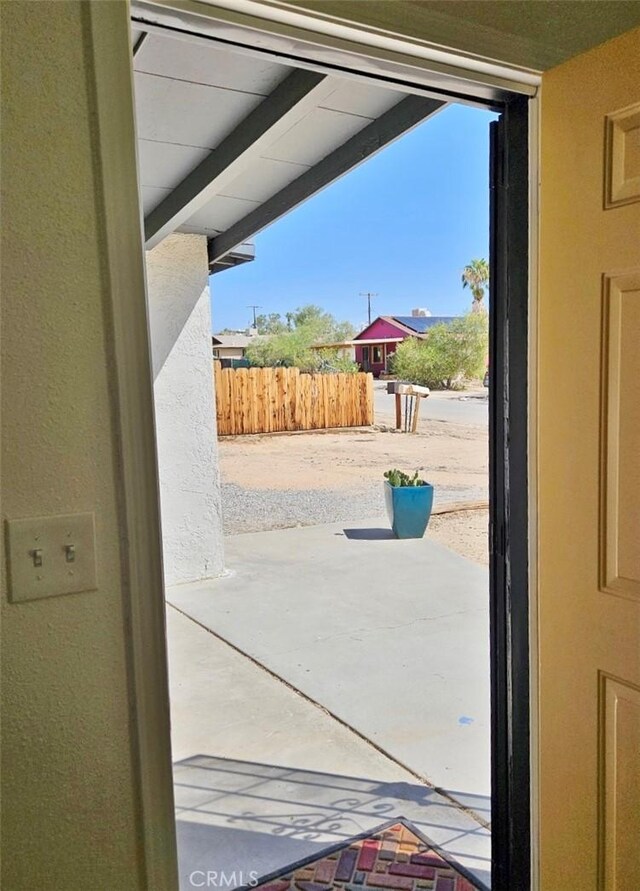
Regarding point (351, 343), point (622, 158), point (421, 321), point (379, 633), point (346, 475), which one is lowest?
point (379, 633)

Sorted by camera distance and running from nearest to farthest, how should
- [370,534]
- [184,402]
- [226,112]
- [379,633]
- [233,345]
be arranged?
[226,112] → [379,633] → [184,402] → [370,534] → [233,345]

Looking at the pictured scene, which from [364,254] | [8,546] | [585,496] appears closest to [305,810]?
[585,496]

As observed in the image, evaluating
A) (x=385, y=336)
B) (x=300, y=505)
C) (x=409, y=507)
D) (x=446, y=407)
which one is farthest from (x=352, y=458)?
(x=385, y=336)

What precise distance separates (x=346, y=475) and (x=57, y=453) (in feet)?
27.2

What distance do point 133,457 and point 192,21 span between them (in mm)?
Answer: 665

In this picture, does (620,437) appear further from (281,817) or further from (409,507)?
(409,507)

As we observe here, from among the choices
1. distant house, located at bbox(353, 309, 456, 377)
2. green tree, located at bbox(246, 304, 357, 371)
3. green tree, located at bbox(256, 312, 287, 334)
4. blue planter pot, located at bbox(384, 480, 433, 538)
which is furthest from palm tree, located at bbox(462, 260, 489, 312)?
blue planter pot, located at bbox(384, 480, 433, 538)

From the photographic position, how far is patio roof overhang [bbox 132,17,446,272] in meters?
1.87

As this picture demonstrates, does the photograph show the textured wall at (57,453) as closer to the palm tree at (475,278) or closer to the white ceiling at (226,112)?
the white ceiling at (226,112)

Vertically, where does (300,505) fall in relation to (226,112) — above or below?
below

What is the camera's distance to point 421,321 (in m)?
18.2

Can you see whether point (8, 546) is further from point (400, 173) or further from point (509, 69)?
point (400, 173)

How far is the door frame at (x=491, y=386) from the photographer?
924mm

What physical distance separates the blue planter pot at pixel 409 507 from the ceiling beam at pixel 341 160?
2.51m
